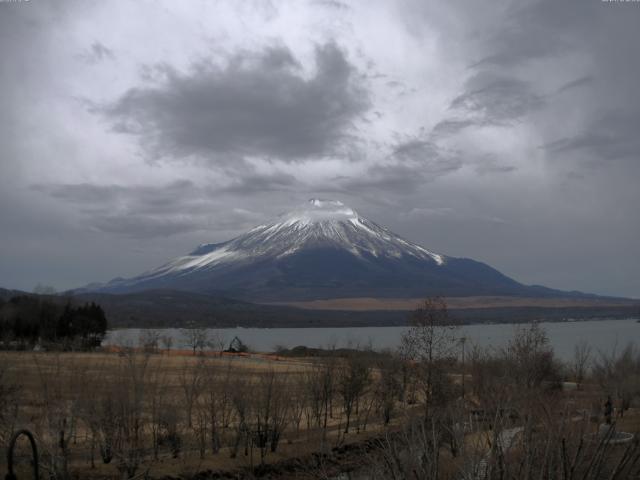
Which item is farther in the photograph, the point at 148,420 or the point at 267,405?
the point at 148,420

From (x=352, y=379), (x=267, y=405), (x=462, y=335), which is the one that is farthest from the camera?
(x=462, y=335)

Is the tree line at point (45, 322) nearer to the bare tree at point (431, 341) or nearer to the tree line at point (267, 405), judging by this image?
the tree line at point (267, 405)

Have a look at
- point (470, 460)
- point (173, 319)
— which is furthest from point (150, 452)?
point (173, 319)

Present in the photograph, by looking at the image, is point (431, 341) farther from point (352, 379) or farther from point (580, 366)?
point (580, 366)

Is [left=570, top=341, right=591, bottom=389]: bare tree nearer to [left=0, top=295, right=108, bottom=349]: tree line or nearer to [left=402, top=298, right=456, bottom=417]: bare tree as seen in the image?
[left=402, top=298, right=456, bottom=417]: bare tree

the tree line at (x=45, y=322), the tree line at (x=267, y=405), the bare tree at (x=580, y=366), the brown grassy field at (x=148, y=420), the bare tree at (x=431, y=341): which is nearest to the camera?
the tree line at (x=267, y=405)

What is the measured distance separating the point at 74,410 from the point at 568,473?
1802 cm

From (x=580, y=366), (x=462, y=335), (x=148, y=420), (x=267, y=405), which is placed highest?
(x=462, y=335)

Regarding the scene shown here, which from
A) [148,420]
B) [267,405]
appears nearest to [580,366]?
[267,405]

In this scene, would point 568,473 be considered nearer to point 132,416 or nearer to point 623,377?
point 132,416

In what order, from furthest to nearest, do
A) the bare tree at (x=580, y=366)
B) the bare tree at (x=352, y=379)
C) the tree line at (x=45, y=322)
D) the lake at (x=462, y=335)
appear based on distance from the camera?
the tree line at (x=45, y=322)
the lake at (x=462, y=335)
the bare tree at (x=580, y=366)
the bare tree at (x=352, y=379)

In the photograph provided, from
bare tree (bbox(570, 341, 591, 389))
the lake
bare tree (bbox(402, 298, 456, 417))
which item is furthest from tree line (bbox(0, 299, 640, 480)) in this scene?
the lake

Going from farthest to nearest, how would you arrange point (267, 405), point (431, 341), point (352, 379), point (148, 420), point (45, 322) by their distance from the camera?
point (45, 322)
point (352, 379)
point (431, 341)
point (148, 420)
point (267, 405)

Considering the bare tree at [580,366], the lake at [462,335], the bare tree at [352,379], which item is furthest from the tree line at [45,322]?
the bare tree at [580,366]
